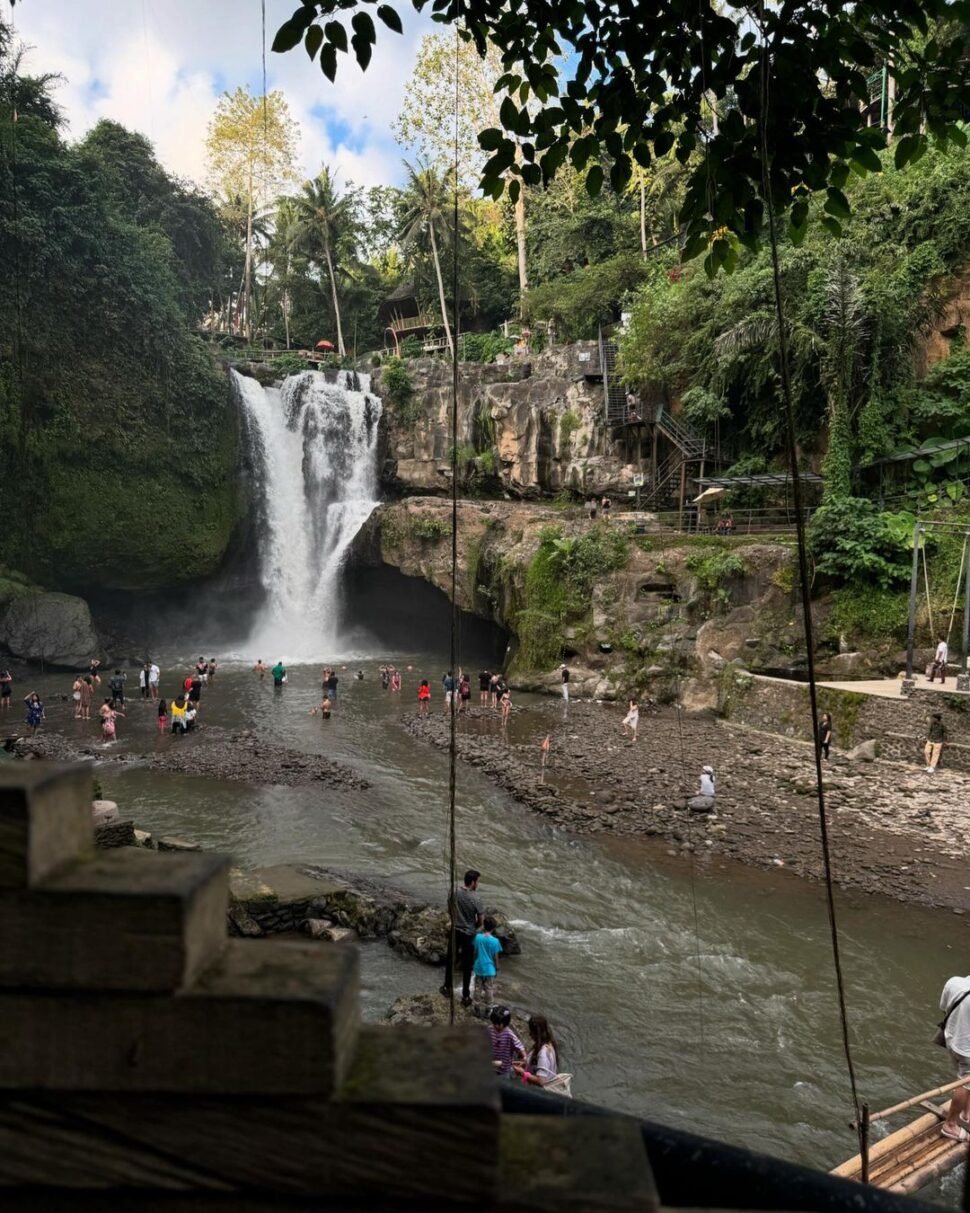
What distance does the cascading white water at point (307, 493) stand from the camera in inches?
1261

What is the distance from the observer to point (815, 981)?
8484 millimetres

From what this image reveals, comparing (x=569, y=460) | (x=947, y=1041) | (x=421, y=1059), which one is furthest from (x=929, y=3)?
(x=569, y=460)

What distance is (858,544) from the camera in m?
19.6

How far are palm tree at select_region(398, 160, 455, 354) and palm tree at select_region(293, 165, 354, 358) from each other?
3881 mm

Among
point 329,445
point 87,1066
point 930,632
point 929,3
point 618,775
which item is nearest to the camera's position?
point 87,1066

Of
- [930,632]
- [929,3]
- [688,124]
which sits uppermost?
[929,3]

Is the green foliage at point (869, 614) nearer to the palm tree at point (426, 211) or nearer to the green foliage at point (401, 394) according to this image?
the green foliage at point (401, 394)

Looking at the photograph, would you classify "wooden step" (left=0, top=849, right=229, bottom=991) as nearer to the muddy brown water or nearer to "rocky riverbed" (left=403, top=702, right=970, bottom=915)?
the muddy brown water

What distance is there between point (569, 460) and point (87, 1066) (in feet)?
102

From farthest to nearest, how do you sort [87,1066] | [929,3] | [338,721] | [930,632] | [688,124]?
1. [338,721]
2. [930,632]
3. [688,124]
4. [929,3]
5. [87,1066]

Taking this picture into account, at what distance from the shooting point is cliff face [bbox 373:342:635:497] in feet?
100

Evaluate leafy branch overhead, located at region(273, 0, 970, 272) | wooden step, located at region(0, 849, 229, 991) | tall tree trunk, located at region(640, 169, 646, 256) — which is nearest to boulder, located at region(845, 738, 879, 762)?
leafy branch overhead, located at region(273, 0, 970, 272)

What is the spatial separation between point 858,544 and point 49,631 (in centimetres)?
2556

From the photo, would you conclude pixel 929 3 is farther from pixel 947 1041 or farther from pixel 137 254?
pixel 137 254
